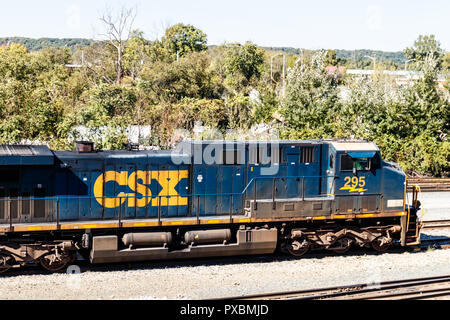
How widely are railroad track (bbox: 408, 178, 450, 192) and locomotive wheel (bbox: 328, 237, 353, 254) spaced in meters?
11.4

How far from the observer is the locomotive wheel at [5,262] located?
11.4 metres

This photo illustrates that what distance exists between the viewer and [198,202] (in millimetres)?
12680

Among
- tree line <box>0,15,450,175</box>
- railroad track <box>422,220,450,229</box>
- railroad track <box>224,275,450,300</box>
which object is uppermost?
tree line <box>0,15,450,175</box>

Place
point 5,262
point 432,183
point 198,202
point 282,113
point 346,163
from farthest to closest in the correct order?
point 282,113, point 432,183, point 346,163, point 198,202, point 5,262

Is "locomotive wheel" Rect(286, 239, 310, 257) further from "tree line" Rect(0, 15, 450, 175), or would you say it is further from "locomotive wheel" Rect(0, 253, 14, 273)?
"tree line" Rect(0, 15, 450, 175)

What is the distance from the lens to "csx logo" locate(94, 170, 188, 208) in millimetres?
12438

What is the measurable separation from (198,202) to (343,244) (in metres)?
4.40

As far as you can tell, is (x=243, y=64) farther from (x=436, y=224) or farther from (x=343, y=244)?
(x=343, y=244)

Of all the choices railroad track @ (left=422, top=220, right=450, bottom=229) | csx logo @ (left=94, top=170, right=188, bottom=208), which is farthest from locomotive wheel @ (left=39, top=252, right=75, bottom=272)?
railroad track @ (left=422, top=220, right=450, bottom=229)

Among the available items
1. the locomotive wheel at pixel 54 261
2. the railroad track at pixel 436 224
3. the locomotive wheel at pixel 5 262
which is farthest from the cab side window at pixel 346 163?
the locomotive wheel at pixel 5 262

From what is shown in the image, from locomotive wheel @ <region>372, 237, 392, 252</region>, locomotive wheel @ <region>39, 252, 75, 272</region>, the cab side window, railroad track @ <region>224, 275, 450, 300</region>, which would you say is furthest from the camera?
locomotive wheel @ <region>372, 237, 392, 252</region>

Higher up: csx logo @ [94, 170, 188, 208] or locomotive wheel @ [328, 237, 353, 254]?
csx logo @ [94, 170, 188, 208]

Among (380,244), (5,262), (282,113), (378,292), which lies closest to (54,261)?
(5,262)

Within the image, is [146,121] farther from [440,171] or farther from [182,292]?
[182,292]
